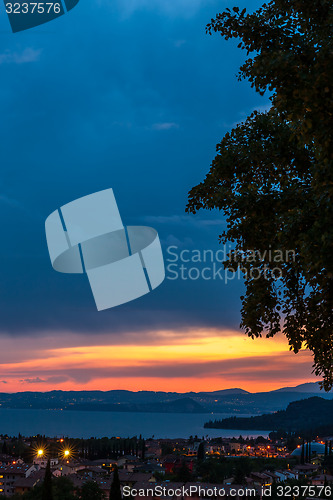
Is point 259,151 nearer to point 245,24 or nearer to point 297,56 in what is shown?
point 245,24

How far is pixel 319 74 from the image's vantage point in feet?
15.5

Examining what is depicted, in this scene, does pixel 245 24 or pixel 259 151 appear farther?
pixel 259 151

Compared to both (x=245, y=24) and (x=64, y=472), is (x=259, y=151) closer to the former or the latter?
(x=245, y=24)

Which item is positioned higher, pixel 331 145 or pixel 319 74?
A: pixel 319 74

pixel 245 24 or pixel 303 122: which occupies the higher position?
pixel 245 24

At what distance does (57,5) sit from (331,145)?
408 inches

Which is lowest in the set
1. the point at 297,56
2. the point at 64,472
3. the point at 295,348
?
the point at 64,472

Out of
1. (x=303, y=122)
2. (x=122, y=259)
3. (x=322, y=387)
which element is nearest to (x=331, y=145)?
(x=303, y=122)

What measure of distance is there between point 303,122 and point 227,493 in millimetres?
42959

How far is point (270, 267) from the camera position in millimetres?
7145

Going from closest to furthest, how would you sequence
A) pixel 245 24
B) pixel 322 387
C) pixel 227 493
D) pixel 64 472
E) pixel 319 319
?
pixel 245 24 → pixel 319 319 → pixel 322 387 → pixel 227 493 → pixel 64 472

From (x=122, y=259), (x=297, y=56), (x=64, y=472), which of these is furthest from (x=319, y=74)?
(x=64, y=472)

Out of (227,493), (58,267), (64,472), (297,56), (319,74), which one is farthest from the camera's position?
(64,472)

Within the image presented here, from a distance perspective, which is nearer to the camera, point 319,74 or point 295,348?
point 319,74
